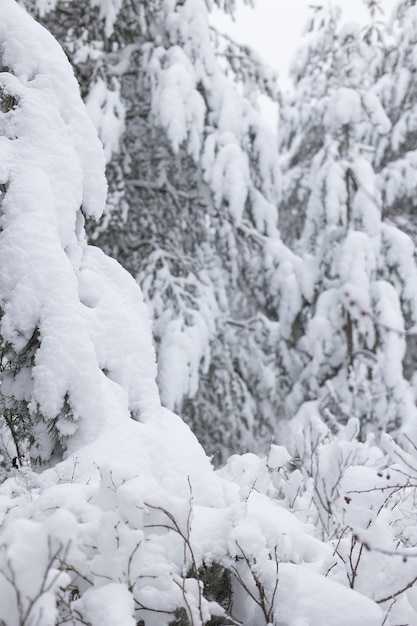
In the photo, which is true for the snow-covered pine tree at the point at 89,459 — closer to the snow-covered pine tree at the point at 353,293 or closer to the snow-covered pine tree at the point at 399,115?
the snow-covered pine tree at the point at 353,293

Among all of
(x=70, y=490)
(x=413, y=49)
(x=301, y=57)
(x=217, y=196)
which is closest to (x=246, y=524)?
(x=70, y=490)

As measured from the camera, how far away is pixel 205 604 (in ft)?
5.22

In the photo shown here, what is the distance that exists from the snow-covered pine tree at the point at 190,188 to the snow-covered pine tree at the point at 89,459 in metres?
3.15

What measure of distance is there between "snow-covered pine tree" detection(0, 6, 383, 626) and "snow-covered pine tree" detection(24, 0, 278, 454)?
3153 mm

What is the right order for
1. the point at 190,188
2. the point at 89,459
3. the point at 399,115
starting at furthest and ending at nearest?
the point at 399,115
the point at 190,188
the point at 89,459

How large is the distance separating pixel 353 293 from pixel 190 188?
2.42 meters

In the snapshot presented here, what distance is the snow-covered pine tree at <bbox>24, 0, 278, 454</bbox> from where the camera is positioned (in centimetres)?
604

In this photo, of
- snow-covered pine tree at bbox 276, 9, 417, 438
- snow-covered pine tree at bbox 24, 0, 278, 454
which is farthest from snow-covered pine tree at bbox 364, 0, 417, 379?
snow-covered pine tree at bbox 24, 0, 278, 454

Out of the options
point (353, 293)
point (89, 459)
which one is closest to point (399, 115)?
point (353, 293)

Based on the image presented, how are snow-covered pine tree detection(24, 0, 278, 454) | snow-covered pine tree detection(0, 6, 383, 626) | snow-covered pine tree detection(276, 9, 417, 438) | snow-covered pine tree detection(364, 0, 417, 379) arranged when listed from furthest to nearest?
snow-covered pine tree detection(364, 0, 417, 379) < snow-covered pine tree detection(276, 9, 417, 438) < snow-covered pine tree detection(24, 0, 278, 454) < snow-covered pine tree detection(0, 6, 383, 626)

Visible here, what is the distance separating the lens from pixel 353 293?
21.1ft

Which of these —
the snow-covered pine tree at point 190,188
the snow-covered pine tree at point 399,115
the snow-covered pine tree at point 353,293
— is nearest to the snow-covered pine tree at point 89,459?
the snow-covered pine tree at point 190,188

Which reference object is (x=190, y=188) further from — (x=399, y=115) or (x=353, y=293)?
(x=399, y=115)

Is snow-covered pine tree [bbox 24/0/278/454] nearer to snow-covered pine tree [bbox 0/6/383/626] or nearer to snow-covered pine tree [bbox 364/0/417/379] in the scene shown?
snow-covered pine tree [bbox 364/0/417/379]
